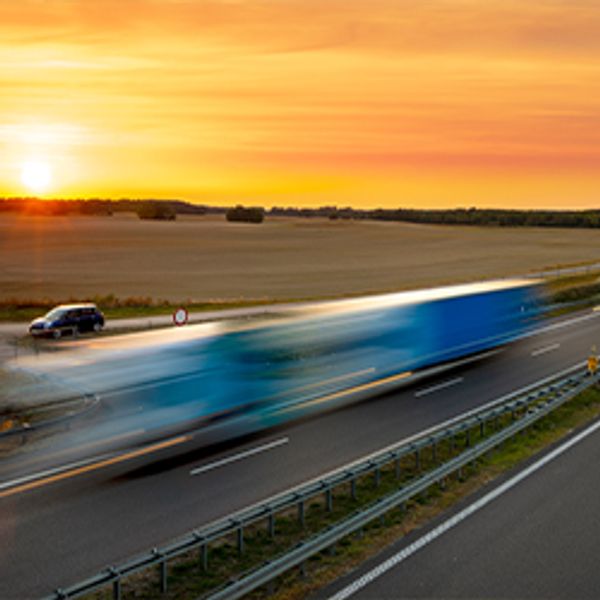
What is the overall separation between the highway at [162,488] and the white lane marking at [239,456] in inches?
0.8

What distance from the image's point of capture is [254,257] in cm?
9662

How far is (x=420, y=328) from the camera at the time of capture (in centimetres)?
2712

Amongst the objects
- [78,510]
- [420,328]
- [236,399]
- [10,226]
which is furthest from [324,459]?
[10,226]

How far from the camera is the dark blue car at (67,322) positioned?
38812 millimetres

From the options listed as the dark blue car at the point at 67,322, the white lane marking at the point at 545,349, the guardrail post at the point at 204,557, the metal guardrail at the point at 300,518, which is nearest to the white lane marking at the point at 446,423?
the metal guardrail at the point at 300,518

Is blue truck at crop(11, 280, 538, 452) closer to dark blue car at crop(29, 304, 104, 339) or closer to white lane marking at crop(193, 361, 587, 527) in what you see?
white lane marking at crop(193, 361, 587, 527)

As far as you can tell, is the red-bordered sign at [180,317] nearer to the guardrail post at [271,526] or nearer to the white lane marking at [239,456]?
the white lane marking at [239,456]

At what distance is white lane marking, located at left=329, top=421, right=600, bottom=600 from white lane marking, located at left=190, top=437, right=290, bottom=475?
5.23m

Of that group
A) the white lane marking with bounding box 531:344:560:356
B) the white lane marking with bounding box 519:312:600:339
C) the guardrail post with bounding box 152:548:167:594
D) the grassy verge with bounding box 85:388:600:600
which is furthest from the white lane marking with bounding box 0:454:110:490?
the white lane marking with bounding box 519:312:600:339

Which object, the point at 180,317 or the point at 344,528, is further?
the point at 180,317

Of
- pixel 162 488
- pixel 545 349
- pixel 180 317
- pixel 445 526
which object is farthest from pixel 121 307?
pixel 445 526

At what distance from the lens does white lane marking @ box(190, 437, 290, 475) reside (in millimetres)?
16531

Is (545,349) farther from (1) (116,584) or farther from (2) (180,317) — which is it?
(1) (116,584)

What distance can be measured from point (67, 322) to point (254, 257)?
190ft
